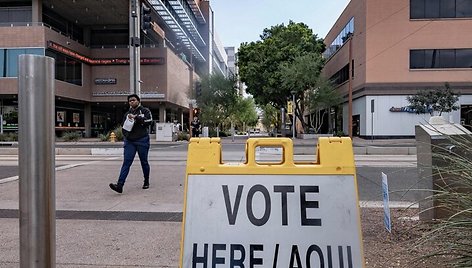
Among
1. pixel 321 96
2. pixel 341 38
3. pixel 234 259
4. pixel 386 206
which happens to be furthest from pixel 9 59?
pixel 234 259

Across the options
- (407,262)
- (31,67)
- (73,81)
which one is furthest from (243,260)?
(73,81)

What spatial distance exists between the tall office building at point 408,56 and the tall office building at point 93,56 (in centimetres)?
1931

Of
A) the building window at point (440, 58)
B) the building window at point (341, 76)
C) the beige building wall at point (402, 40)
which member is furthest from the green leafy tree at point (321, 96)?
the building window at point (440, 58)

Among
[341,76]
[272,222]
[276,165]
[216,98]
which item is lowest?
[272,222]

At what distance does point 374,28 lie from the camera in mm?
32469

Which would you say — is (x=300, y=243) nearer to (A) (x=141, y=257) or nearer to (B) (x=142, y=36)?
(A) (x=141, y=257)

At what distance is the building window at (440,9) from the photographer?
103 ft

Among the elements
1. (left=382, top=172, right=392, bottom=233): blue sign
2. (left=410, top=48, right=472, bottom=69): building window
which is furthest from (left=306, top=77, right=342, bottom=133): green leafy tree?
(left=382, top=172, right=392, bottom=233): blue sign

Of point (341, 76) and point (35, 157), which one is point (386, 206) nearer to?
point (35, 157)

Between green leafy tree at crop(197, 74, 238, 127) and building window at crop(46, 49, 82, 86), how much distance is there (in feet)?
42.2

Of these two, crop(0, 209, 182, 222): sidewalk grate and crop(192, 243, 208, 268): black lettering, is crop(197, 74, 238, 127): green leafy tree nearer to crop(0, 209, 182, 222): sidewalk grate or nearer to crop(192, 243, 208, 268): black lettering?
crop(0, 209, 182, 222): sidewalk grate

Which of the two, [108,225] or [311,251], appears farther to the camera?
[108,225]

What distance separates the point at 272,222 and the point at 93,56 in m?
45.3

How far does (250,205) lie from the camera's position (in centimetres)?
249
